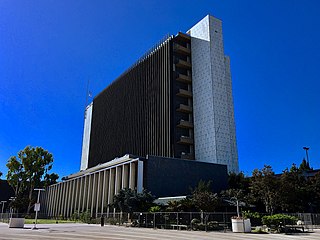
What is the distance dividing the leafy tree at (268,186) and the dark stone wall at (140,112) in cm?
2021

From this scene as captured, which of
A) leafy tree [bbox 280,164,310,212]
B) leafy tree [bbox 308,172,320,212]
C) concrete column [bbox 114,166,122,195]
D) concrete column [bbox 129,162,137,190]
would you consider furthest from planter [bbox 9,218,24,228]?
leafy tree [bbox 308,172,320,212]

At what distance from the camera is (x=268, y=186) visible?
39844mm

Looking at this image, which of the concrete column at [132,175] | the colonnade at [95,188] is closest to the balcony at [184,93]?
the colonnade at [95,188]

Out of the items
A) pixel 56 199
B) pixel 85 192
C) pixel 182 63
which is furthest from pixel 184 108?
pixel 56 199

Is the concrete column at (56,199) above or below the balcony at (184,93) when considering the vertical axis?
below

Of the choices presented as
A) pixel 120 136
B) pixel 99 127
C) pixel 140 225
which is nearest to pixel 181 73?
pixel 120 136

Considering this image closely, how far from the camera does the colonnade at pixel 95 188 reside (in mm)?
50688

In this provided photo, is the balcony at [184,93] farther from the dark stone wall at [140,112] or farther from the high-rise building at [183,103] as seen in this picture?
the dark stone wall at [140,112]

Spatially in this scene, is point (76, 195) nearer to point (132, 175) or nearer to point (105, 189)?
point (105, 189)

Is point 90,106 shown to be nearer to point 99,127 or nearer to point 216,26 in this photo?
point 99,127

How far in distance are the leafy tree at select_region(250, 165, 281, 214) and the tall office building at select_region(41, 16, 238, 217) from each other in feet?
42.3

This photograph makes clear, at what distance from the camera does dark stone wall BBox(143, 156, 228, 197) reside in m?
47.6

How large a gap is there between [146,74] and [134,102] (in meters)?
7.63

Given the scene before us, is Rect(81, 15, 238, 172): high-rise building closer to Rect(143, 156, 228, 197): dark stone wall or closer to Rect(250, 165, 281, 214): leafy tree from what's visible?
Rect(143, 156, 228, 197): dark stone wall
